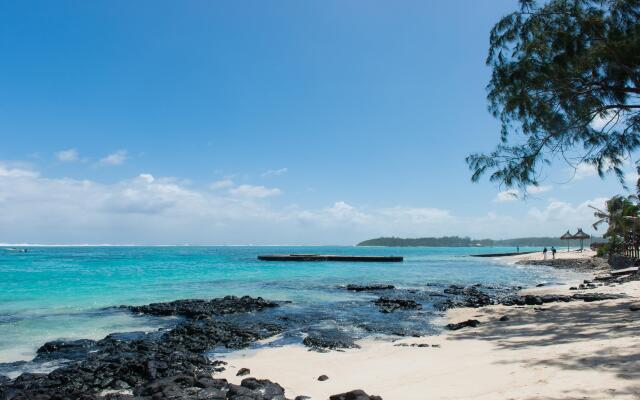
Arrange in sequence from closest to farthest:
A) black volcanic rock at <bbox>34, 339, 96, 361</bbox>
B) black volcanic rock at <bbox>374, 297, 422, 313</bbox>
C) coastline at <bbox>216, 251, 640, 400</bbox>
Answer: coastline at <bbox>216, 251, 640, 400</bbox> → black volcanic rock at <bbox>34, 339, 96, 361</bbox> → black volcanic rock at <bbox>374, 297, 422, 313</bbox>

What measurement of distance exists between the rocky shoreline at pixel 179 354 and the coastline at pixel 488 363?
746 millimetres

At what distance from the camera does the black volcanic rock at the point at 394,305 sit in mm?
17198

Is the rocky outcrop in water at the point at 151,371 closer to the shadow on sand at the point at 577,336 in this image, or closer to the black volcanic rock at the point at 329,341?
the black volcanic rock at the point at 329,341

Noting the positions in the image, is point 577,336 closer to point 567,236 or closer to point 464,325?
point 464,325

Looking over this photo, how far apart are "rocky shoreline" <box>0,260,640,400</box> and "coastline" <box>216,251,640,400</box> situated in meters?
0.75

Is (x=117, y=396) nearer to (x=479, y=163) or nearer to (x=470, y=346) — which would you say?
(x=470, y=346)

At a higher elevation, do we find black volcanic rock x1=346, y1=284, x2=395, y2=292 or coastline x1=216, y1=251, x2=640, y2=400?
coastline x1=216, y1=251, x2=640, y2=400

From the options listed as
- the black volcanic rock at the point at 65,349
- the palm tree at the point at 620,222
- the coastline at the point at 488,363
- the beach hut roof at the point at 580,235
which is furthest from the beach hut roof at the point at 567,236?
the black volcanic rock at the point at 65,349

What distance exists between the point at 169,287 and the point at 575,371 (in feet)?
84.6

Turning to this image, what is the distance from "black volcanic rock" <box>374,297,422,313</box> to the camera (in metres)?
17.2

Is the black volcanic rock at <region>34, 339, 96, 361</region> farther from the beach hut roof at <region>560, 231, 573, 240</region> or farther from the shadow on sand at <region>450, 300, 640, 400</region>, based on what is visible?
the beach hut roof at <region>560, 231, 573, 240</region>

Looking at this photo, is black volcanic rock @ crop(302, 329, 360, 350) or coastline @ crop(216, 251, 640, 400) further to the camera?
black volcanic rock @ crop(302, 329, 360, 350)

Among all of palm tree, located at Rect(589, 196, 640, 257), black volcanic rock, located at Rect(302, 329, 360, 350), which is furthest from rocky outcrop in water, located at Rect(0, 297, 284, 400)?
palm tree, located at Rect(589, 196, 640, 257)

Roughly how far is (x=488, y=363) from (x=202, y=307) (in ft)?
42.3
